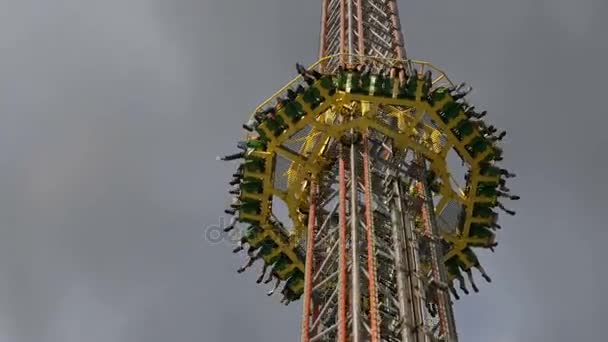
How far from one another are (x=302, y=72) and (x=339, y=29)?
14.6 metres

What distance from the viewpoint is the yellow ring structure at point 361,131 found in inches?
2076

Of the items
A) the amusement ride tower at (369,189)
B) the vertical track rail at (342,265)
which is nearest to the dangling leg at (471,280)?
the amusement ride tower at (369,189)

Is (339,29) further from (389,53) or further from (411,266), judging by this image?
(411,266)

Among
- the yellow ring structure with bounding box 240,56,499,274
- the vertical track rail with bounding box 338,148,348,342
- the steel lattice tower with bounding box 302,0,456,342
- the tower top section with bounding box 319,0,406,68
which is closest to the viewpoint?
the vertical track rail with bounding box 338,148,348,342

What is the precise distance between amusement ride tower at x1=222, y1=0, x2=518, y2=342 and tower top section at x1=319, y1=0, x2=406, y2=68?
632 mm

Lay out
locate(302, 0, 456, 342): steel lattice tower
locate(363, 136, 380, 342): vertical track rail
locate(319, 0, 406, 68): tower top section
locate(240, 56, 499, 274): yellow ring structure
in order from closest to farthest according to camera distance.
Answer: locate(363, 136, 380, 342): vertical track rail
locate(302, 0, 456, 342): steel lattice tower
locate(240, 56, 499, 274): yellow ring structure
locate(319, 0, 406, 68): tower top section

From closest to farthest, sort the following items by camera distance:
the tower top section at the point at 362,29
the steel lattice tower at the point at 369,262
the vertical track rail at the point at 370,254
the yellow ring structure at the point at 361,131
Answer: the vertical track rail at the point at 370,254
the steel lattice tower at the point at 369,262
the yellow ring structure at the point at 361,131
the tower top section at the point at 362,29

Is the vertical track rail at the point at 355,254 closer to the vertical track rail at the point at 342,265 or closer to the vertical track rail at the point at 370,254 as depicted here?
the vertical track rail at the point at 342,265

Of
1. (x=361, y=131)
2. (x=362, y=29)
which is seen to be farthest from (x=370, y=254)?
(x=362, y=29)

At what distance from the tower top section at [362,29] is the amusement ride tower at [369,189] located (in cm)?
63

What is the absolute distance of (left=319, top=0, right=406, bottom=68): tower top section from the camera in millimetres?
62688

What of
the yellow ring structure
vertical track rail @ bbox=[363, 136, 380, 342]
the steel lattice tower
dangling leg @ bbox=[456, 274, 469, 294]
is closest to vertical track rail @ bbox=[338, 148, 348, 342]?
the steel lattice tower

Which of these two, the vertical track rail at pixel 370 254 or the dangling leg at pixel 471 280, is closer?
the vertical track rail at pixel 370 254

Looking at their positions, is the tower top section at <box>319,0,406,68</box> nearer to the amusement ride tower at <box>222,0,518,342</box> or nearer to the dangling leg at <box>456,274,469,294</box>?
the amusement ride tower at <box>222,0,518,342</box>
